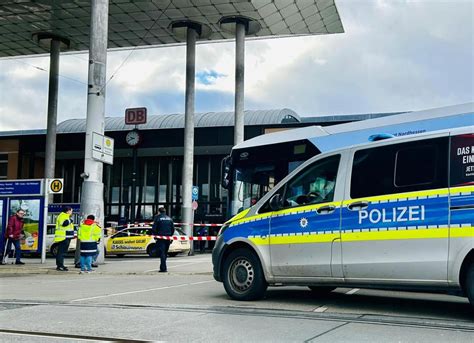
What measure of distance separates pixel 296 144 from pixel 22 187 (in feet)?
37.6

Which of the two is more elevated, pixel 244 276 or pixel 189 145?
pixel 189 145

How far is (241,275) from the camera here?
8305 mm

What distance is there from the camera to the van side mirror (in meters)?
8.03

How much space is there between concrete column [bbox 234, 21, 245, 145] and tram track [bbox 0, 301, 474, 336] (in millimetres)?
22554

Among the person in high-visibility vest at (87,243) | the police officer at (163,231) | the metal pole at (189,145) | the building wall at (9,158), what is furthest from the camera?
the building wall at (9,158)

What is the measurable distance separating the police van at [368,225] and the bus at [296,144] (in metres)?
3.45

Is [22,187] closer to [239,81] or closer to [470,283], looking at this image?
[239,81]

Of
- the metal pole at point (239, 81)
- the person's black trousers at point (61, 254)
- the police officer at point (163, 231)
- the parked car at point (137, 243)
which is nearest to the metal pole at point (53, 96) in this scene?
the metal pole at point (239, 81)

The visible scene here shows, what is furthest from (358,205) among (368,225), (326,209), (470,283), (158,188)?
(158,188)

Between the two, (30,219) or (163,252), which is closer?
(163,252)

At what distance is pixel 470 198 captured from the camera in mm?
6238

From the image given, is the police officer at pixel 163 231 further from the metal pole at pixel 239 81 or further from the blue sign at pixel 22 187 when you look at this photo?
the metal pole at pixel 239 81

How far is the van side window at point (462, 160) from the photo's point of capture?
6.34 m

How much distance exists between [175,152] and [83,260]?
2312cm
